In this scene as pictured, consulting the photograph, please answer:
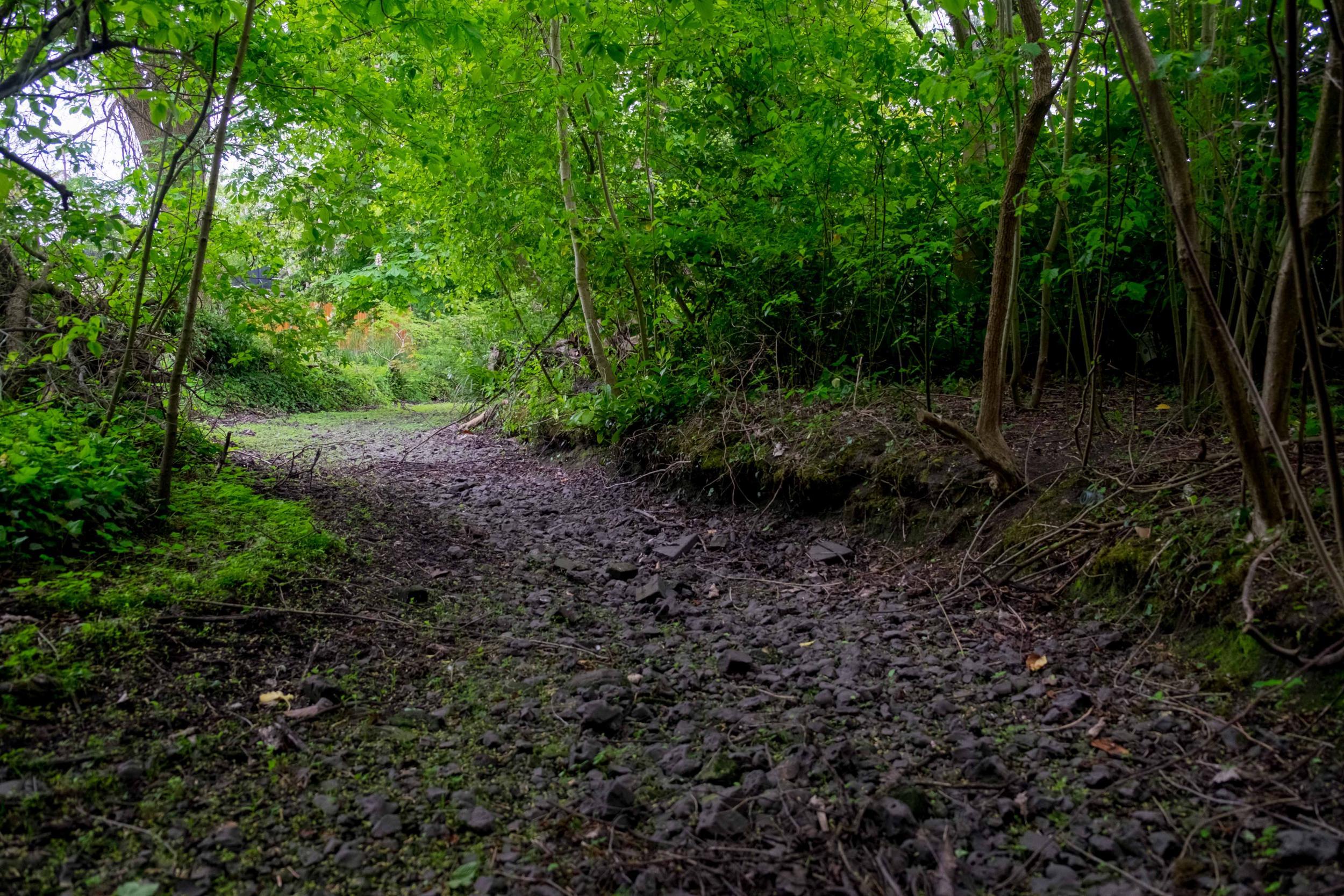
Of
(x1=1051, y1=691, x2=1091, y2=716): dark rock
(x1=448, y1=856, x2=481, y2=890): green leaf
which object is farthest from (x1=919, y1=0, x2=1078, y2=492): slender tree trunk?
(x1=448, y1=856, x2=481, y2=890): green leaf

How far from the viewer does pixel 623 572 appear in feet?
14.1

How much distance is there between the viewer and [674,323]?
6965 mm

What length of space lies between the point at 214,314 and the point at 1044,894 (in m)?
13.5

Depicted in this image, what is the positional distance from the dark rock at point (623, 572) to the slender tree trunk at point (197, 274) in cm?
223

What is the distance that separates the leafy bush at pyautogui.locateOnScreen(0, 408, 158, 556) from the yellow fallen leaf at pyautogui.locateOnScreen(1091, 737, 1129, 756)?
12.0 ft

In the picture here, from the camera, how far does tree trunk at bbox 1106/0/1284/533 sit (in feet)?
7.86

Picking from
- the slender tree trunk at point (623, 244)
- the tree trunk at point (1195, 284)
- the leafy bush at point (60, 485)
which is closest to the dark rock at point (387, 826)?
the leafy bush at point (60, 485)

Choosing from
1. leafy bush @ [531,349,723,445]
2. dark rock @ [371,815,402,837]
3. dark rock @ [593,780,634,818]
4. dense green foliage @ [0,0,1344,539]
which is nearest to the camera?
dark rock @ [371,815,402,837]

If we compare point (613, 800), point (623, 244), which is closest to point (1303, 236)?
point (613, 800)

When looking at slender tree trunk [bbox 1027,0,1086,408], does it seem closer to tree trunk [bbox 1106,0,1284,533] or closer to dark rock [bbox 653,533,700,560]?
tree trunk [bbox 1106,0,1284,533]

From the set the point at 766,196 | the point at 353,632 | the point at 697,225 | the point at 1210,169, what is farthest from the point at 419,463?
the point at 1210,169

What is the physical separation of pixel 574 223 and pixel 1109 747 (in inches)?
207

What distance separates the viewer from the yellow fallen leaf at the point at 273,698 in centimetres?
245

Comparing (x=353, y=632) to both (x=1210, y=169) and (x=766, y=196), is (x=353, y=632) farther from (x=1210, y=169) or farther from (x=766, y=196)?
(x=766, y=196)
